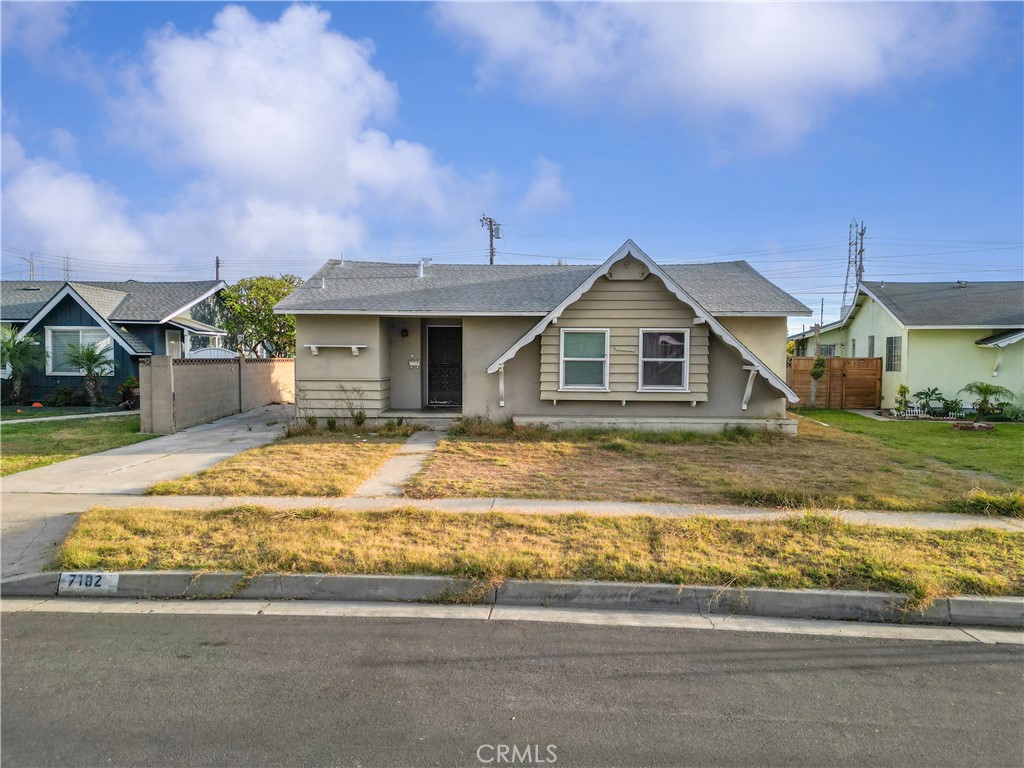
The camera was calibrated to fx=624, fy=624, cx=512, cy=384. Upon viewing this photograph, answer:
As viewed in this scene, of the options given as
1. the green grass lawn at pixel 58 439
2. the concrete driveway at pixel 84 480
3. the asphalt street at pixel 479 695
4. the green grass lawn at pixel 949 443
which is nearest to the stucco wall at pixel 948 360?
the green grass lawn at pixel 949 443

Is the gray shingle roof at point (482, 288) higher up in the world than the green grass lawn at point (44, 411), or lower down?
higher up

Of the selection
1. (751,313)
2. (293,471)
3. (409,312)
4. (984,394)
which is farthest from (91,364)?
(984,394)

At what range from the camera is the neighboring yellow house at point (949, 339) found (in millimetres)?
18859

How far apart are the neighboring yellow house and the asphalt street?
17.4 meters

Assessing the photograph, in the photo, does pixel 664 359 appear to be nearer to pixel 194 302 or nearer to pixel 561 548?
pixel 561 548

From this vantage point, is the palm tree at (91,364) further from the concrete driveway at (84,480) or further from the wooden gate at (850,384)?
the wooden gate at (850,384)

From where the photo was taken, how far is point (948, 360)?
19172mm

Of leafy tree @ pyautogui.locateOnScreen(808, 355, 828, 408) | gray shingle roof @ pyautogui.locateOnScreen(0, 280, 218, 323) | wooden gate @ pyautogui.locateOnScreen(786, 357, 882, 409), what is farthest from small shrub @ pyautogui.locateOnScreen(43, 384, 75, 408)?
leafy tree @ pyautogui.locateOnScreen(808, 355, 828, 408)

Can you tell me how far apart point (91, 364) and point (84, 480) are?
1169 centimetres

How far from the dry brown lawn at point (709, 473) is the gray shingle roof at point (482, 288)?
325cm

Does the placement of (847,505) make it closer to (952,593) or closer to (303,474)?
(952,593)

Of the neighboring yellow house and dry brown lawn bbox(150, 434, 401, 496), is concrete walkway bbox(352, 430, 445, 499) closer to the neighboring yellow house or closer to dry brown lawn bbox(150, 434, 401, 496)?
dry brown lawn bbox(150, 434, 401, 496)

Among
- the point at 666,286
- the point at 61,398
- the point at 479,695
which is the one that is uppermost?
the point at 666,286

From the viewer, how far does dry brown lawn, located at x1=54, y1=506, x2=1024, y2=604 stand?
537cm
